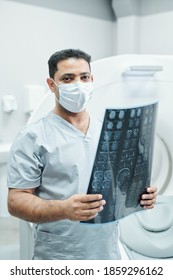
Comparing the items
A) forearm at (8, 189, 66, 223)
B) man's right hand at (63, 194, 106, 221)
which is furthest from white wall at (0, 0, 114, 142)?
man's right hand at (63, 194, 106, 221)

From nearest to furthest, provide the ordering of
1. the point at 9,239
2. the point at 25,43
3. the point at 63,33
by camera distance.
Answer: the point at 9,239 → the point at 25,43 → the point at 63,33

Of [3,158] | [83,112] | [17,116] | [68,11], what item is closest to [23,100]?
[17,116]

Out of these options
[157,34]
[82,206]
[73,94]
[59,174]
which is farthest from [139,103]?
[157,34]

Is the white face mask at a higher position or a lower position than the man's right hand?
A: higher

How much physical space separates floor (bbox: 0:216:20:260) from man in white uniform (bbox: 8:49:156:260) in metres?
1.11

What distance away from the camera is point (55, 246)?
3.49 ft

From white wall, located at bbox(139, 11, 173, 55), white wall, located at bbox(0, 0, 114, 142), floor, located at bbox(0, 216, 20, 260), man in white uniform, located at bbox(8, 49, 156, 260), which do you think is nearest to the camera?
man in white uniform, located at bbox(8, 49, 156, 260)

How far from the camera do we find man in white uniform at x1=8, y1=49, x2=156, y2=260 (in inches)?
38.4

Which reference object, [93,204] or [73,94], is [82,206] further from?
[73,94]

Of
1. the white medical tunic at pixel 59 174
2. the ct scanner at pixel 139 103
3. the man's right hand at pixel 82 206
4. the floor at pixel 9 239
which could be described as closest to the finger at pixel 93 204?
the man's right hand at pixel 82 206

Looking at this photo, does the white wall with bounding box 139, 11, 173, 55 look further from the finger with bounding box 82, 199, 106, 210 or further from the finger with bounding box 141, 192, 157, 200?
the finger with bounding box 82, 199, 106, 210

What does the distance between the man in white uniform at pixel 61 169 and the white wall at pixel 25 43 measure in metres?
2.04

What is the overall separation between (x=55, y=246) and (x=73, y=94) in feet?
1.48

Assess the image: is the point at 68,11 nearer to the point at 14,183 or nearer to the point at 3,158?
the point at 3,158
